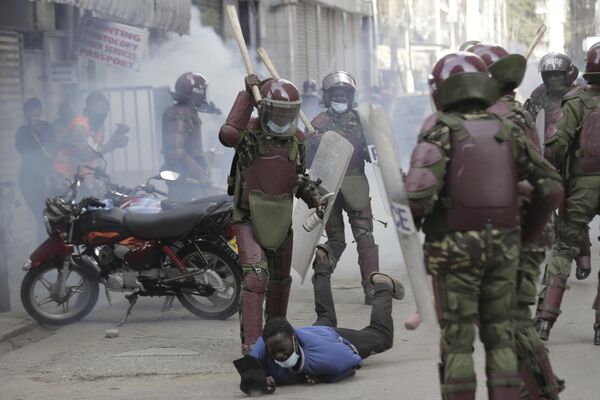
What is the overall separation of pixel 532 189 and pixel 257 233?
2.28 m

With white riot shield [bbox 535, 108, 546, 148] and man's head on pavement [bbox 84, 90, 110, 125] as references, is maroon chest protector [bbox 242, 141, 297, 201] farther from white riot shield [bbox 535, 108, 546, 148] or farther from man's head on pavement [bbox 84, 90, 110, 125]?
man's head on pavement [bbox 84, 90, 110, 125]

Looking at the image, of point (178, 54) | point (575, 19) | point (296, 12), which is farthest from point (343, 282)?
point (575, 19)

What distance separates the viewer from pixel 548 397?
18.0ft

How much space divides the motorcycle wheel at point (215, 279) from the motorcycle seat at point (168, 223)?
0.55 ft

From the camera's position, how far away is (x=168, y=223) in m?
9.06

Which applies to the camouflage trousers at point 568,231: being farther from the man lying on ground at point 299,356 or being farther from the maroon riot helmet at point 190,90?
the maroon riot helmet at point 190,90

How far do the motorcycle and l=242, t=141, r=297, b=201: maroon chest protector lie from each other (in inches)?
68.8

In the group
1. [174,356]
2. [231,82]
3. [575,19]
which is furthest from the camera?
[575,19]

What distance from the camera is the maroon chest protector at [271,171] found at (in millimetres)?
7211

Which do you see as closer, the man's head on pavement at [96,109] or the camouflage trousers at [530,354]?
the camouflage trousers at [530,354]

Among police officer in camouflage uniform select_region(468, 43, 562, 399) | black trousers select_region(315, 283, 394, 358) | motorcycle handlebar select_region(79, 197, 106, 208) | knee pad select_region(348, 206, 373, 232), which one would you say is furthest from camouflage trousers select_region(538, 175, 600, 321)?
motorcycle handlebar select_region(79, 197, 106, 208)

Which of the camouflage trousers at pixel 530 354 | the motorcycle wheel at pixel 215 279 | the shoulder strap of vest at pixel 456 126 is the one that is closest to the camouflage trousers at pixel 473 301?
the camouflage trousers at pixel 530 354

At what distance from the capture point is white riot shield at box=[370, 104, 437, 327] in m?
5.01

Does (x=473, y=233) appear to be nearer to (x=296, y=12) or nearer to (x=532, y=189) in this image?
(x=532, y=189)
